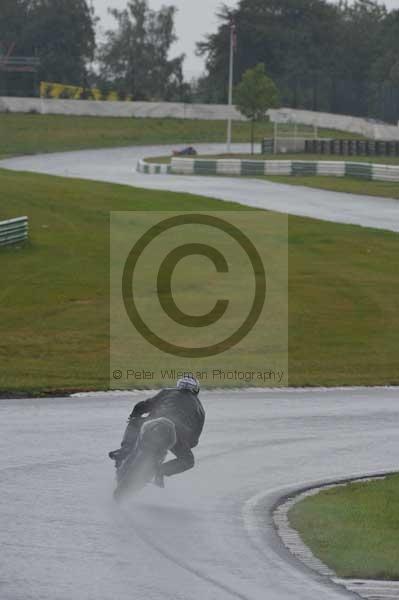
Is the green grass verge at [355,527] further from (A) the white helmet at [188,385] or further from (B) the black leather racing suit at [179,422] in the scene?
(A) the white helmet at [188,385]

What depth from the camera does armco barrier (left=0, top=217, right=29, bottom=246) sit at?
3200 cm

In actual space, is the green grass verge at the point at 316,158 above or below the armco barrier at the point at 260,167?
above

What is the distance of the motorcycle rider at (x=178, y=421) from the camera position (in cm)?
1102

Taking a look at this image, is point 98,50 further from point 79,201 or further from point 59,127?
point 79,201

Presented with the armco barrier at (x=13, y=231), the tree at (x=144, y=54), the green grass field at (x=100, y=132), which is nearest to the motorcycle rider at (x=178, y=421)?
the armco barrier at (x=13, y=231)

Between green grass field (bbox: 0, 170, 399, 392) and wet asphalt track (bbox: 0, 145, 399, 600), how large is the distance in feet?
6.97

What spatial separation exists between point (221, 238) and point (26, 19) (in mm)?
94119

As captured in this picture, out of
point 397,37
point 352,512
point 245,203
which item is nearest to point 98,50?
point 397,37

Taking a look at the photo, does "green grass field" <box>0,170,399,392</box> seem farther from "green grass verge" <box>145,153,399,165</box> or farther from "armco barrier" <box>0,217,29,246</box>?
"green grass verge" <box>145,153,399,165</box>

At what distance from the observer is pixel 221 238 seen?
112ft

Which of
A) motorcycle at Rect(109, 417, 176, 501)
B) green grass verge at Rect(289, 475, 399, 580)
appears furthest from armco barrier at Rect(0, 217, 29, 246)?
motorcycle at Rect(109, 417, 176, 501)

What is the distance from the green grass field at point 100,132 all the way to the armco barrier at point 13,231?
133 feet

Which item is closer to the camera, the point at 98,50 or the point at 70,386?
the point at 70,386

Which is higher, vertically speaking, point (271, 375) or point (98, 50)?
point (98, 50)
